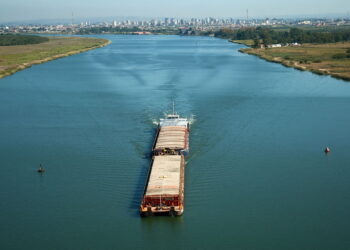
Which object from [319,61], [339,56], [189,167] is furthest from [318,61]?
[189,167]

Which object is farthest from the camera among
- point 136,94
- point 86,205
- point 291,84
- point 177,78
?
point 177,78

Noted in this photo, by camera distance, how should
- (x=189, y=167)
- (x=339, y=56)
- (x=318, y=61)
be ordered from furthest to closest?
(x=339, y=56) → (x=318, y=61) → (x=189, y=167)

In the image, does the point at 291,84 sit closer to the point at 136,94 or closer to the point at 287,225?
the point at 136,94

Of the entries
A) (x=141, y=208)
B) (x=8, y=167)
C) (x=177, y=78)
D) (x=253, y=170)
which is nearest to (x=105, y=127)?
(x=8, y=167)

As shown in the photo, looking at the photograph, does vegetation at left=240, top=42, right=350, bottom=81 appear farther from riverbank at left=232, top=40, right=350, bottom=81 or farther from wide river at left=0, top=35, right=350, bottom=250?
wide river at left=0, top=35, right=350, bottom=250

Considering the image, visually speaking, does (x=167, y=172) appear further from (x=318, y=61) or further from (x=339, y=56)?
(x=339, y=56)

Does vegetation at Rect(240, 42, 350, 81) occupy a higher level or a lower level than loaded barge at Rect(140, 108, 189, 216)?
higher

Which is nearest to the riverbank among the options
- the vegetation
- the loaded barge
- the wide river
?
the vegetation
